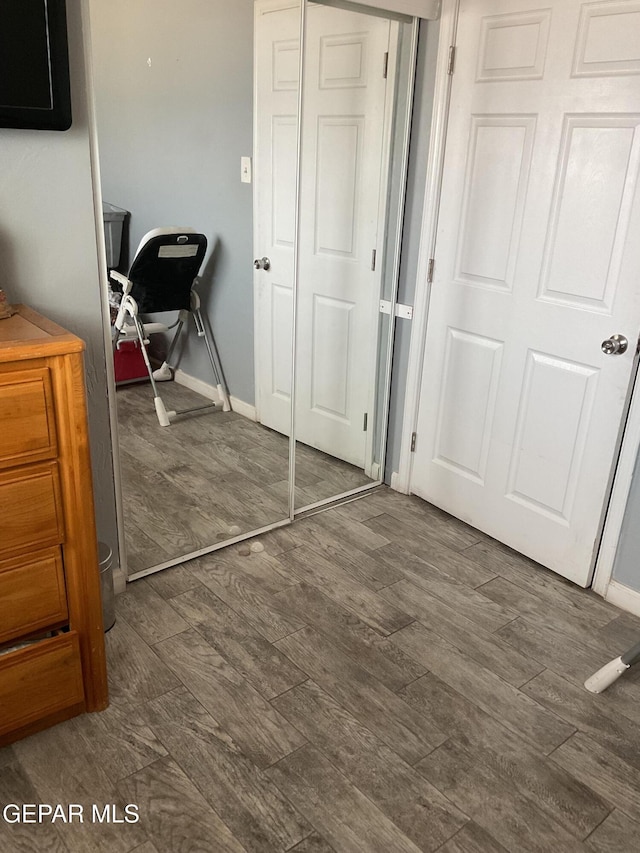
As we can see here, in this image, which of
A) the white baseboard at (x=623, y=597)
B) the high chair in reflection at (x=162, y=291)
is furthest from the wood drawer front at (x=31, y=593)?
the white baseboard at (x=623, y=597)

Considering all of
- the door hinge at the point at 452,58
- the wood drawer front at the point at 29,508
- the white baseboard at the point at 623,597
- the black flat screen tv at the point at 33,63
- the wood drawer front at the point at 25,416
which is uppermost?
the door hinge at the point at 452,58

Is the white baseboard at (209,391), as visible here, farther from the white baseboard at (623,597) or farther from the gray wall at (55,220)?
the white baseboard at (623,597)

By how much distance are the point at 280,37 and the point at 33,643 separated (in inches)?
88.2

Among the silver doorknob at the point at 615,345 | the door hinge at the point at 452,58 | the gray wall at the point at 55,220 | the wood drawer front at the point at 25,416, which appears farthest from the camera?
the door hinge at the point at 452,58

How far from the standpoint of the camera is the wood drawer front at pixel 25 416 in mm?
1516

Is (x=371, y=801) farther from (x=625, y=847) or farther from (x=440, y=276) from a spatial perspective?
(x=440, y=276)

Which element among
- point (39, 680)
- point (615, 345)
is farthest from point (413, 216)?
point (39, 680)

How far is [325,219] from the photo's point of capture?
2.92m

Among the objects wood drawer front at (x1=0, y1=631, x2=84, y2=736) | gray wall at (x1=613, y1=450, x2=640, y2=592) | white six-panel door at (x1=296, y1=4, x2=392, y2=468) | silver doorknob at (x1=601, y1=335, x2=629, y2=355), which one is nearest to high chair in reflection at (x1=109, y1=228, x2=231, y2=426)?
white six-panel door at (x1=296, y1=4, x2=392, y2=468)

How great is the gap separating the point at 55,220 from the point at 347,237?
4.50ft

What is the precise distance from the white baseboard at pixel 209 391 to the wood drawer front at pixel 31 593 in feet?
4.02

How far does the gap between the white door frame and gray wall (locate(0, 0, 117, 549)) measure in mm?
1363

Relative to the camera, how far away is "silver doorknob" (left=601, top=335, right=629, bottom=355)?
2236 millimetres

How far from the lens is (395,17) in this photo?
260cm
